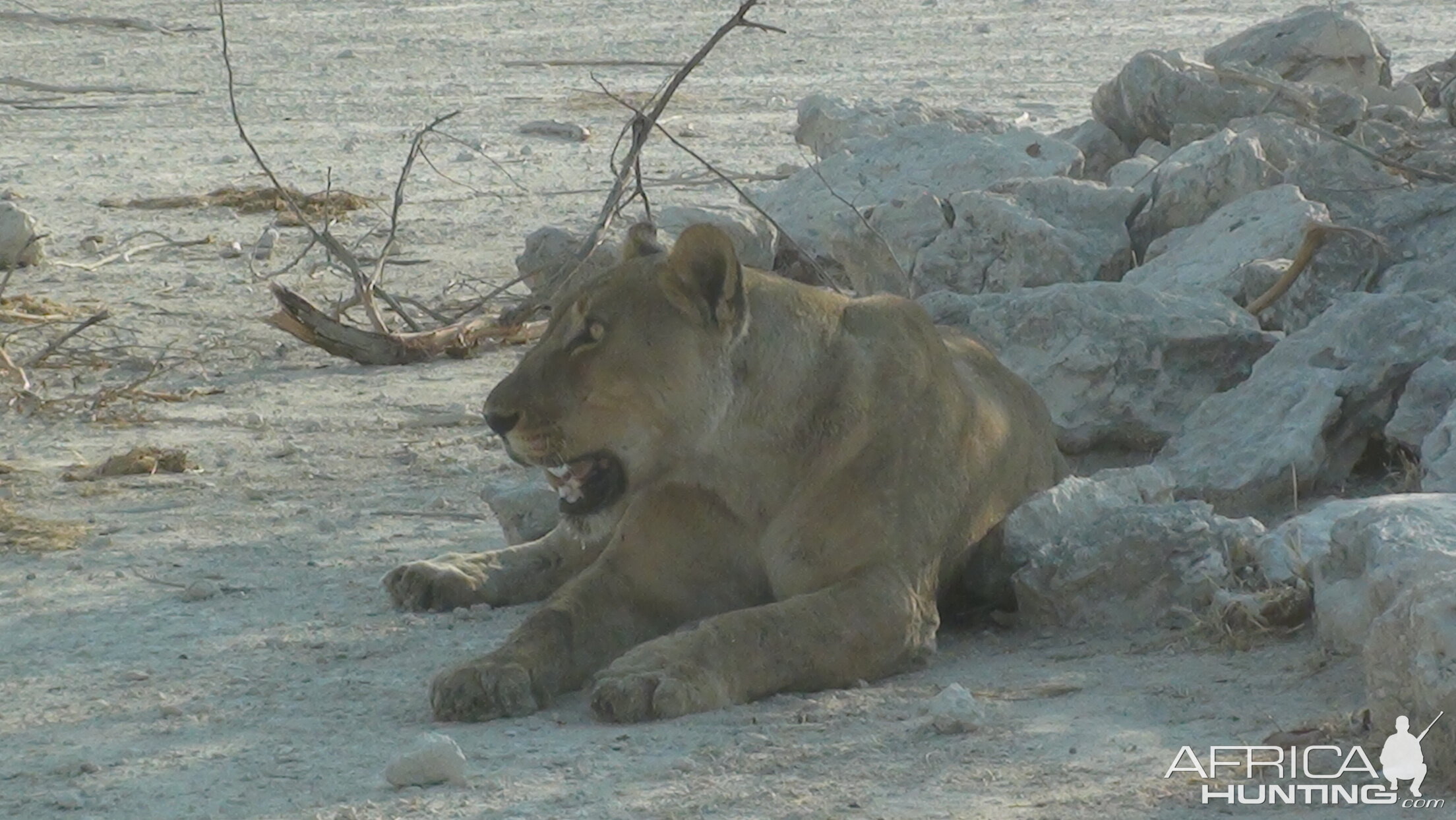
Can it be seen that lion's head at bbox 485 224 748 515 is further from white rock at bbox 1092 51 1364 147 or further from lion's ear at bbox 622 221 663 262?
white rock at bbox 1092 51 1364 147

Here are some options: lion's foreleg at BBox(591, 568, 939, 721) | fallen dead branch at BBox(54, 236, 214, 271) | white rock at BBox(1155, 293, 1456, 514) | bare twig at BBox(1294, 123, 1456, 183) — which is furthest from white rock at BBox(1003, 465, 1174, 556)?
fallen dead branch at BBox(54, 236, 214, 271)

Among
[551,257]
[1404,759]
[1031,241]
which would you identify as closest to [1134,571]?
[1404,759]

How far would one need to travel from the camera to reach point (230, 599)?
18.4 ft

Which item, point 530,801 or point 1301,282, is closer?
point 530,801

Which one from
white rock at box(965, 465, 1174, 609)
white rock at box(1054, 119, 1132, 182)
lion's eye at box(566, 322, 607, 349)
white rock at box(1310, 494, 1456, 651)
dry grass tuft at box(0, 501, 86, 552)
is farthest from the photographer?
white rock at box(1054, 119, 1132, 182)

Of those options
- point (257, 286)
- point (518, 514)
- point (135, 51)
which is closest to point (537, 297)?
point (257, 286)

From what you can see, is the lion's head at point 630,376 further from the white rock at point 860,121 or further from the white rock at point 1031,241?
the white rock at point 860,121

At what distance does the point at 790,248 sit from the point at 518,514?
3030mm

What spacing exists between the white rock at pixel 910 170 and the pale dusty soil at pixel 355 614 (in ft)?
4.88

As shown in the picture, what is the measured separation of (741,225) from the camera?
29.4 feet

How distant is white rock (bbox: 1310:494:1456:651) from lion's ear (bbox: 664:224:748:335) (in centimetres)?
145

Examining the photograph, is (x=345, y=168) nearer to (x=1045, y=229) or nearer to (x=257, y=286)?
(x=257, y=286)

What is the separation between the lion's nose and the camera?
473cm

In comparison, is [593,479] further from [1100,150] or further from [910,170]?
[1100,150]
